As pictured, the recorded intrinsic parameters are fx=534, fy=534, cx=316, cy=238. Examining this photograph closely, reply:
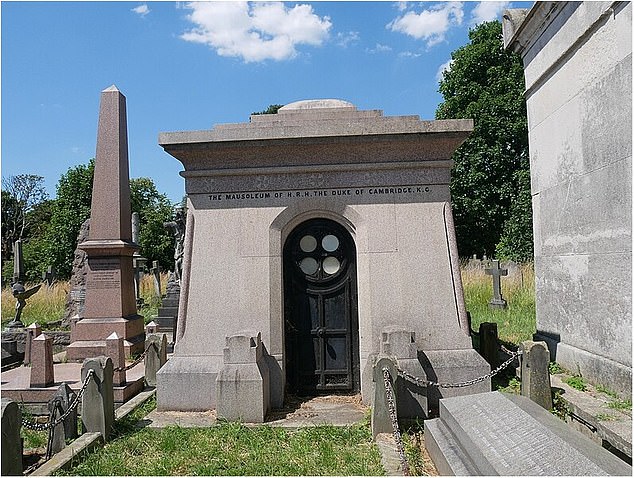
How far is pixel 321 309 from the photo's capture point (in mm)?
7578

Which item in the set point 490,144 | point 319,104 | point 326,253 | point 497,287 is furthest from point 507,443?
point 490,144

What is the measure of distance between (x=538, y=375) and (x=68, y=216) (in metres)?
36.6

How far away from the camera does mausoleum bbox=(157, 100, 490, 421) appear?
23.1 ft

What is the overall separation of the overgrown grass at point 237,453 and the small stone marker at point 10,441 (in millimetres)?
630

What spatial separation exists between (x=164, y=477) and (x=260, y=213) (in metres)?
3.60

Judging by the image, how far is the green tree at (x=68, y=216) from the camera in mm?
36188

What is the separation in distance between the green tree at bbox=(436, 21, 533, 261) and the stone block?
21.2 m

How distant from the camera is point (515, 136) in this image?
26656 millimetres

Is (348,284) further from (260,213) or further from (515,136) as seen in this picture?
(515,136)

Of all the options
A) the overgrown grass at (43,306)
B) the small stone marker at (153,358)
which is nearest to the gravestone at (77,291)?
the overgrown grass at (43,306)

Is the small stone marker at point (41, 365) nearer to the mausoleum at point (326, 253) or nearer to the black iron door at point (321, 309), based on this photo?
the mausoleum at point (326, 253)

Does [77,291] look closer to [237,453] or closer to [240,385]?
[240,385]

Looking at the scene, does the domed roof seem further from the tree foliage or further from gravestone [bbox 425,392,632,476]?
the tree foliage

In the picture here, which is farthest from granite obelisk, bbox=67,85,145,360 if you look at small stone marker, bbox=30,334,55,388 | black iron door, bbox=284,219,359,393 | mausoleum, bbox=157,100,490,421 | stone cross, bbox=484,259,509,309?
stone cross, bbox=484,259,509,309
